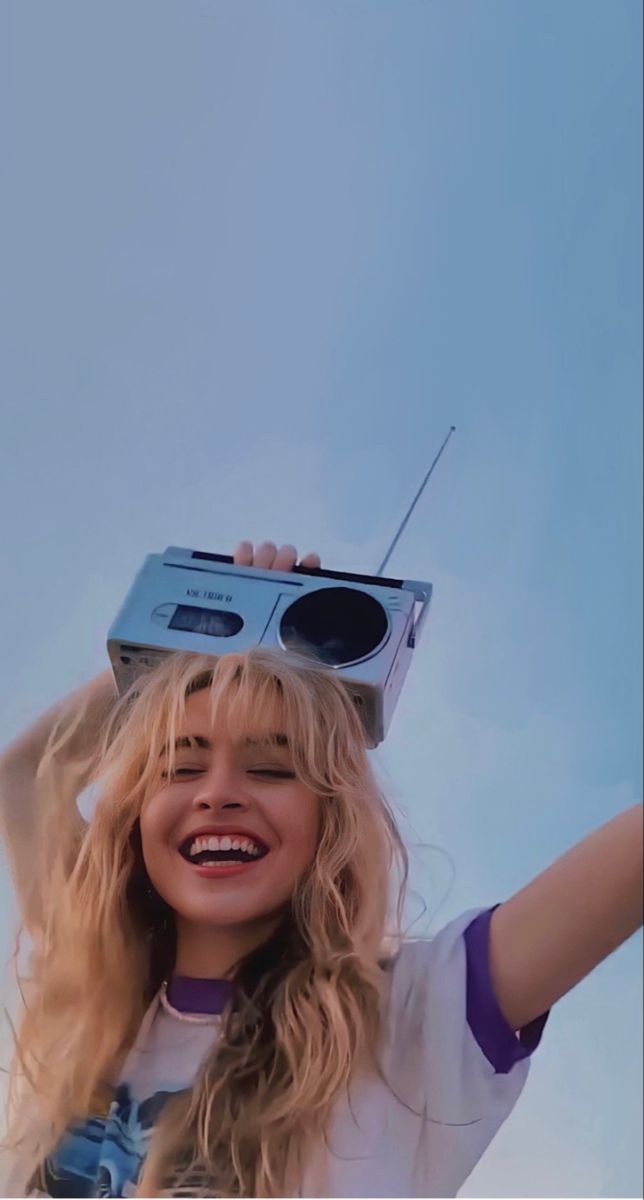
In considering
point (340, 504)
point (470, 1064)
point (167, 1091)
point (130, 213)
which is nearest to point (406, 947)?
point (470, 1064)

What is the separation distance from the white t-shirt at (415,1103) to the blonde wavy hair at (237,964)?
0.02m

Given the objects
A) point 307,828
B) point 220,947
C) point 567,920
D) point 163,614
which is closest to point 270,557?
point 163,614

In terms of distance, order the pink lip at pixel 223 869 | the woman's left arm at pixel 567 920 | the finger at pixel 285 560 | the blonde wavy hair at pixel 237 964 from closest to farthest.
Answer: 1. the woman's left arm at pixel 567 920
2. the blonde wavy hair at pixel 237 964
3. the pink lip at pixel 223 869
4. the finger at pixel 285 560

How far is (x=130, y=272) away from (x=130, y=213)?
0.07m

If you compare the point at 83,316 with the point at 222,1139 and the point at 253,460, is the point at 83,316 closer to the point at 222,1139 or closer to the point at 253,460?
the point at 253,460

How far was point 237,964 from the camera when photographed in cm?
120

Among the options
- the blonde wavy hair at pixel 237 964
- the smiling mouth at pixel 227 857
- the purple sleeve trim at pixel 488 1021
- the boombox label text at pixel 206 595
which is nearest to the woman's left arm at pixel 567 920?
the purple sleeve trim at pixel 488 1021

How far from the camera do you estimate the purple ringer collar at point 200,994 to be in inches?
46.3

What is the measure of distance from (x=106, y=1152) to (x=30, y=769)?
0.37 meters

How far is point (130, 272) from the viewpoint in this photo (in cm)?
143

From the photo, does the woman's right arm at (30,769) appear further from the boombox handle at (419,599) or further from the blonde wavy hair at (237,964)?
the boombox handle at (419,599)

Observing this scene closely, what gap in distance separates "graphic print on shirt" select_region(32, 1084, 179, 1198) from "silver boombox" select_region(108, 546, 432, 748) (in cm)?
38

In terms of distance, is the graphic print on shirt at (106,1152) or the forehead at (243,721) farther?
the forehead at (243,721)

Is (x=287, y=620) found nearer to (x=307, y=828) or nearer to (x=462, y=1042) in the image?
(x=307, y=828)
